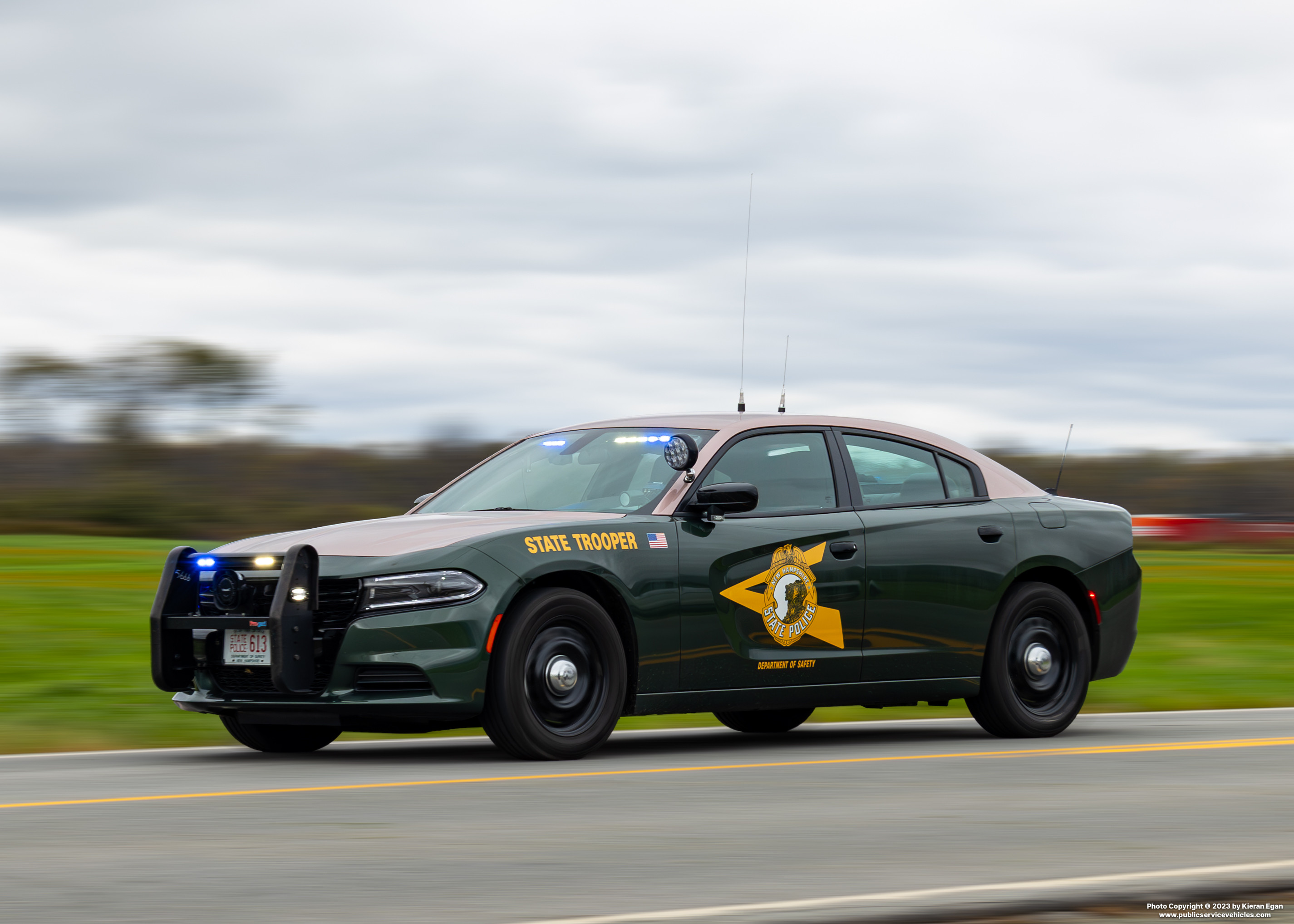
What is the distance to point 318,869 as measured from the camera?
601 cm

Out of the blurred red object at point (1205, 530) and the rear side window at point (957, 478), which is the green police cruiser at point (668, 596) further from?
the blurred red object at point (1205, 530)

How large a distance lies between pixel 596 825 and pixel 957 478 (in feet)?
15.5

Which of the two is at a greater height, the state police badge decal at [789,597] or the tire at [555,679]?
the state police badge decal at [789,597]

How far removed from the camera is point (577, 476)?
1012 cm

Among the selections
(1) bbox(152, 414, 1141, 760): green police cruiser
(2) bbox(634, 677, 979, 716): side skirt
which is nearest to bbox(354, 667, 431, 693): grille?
(1) bbox(152, 414, 1141, 760): green police cruiser

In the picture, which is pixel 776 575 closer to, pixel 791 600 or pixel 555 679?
pixel 791 600

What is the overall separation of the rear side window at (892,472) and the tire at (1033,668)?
76 centimetres

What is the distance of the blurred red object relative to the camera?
43.0 m

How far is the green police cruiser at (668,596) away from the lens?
8750 mm

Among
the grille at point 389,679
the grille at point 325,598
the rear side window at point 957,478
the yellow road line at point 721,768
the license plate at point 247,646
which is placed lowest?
the yellow road line at point 721,768

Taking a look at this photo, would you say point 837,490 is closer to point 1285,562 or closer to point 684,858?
point 684,858

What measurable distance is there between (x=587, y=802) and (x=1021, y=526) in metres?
4.31

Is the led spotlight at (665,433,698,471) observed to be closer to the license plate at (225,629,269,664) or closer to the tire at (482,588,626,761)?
the tire at (482,588,626,761)

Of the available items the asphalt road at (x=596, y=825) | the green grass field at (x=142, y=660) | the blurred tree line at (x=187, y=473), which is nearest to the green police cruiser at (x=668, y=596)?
the asphalt road at (x=596, y=825)
